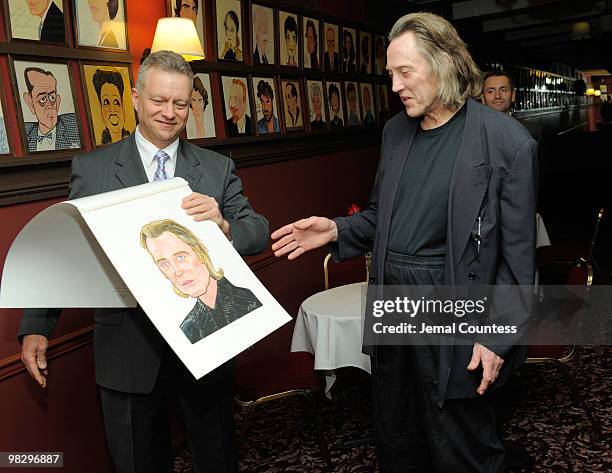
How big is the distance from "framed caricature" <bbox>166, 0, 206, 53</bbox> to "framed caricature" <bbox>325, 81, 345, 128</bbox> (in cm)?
185

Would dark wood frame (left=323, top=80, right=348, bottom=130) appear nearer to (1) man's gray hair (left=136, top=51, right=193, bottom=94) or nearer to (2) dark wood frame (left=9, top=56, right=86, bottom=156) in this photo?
(2) dark wood frame (left=9, top=56, right=86, bottom=156)

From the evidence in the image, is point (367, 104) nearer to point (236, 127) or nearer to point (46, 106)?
point (236, 127)

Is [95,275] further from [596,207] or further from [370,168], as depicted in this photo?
[596,207]

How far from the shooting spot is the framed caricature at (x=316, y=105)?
18.6 ft

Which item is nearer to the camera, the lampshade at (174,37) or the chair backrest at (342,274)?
the lampshade at (174,37)

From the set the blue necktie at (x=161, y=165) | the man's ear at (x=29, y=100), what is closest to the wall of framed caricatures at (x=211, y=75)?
the man's ear at (x=29, y=100)

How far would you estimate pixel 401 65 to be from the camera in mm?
2141

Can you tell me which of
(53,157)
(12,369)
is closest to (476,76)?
(53,157)

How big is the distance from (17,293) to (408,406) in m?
1.39

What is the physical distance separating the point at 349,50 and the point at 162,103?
14.7 feet

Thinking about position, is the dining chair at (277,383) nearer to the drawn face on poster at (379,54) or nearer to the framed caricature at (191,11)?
the framed caricature at (191,11)

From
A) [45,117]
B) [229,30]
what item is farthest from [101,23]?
[229,30]

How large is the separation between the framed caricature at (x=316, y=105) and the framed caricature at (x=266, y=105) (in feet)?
1.86

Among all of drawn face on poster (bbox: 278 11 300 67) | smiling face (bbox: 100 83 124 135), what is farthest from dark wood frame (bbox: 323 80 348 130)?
smiling face (bbox: 100 83 124 135)
